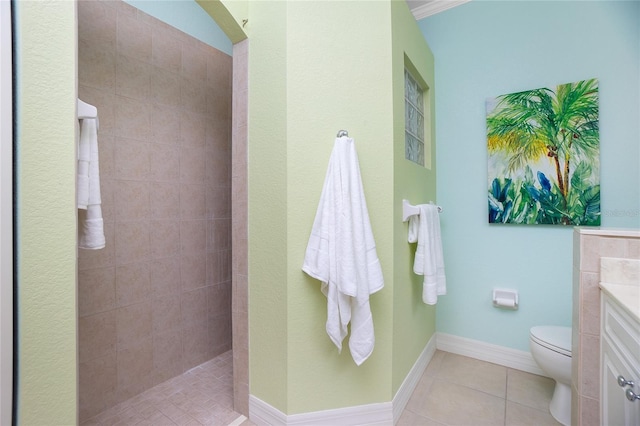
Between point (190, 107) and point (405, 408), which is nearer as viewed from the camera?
point (405, 408)

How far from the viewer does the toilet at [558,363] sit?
1465 millimetres

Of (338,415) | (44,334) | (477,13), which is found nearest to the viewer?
(44,334)

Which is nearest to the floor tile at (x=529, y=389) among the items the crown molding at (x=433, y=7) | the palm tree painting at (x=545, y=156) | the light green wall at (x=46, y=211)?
the palm tree painting at (x=545, y=156)

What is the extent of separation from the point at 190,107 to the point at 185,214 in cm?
74

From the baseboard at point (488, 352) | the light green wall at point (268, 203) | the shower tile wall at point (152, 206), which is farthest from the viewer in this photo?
the baseboard at point (488, 352)

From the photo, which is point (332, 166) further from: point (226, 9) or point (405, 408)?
point (405, 408)

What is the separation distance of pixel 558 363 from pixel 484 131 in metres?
1.49

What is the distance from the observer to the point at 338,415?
1.40 metres

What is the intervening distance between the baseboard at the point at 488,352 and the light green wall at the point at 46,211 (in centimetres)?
226

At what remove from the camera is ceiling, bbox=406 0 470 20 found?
2.18 m

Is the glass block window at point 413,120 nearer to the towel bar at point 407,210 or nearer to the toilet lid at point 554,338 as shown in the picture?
the towel bar at point 407,210

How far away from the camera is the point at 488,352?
209 centimetres

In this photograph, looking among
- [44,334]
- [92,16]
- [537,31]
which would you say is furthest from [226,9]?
[537,31]

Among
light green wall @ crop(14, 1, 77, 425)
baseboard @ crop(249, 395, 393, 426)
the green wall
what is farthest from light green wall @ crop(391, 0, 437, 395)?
light green wall @ crop(14, 1, 77, 425)
